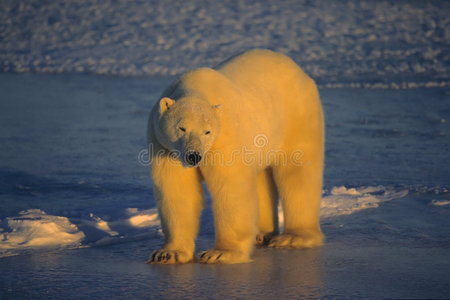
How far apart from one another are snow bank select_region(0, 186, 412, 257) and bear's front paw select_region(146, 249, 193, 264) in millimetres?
582

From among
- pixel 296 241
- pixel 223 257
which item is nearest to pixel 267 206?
pixel 296 241

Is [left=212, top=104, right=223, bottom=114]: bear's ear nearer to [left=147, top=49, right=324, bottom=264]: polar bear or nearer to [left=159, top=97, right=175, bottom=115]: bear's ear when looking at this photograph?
[left=147, top=49, right=324, bottom=264]: polar bear

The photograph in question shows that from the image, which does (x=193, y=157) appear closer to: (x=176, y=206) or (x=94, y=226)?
(x=176, y=206)

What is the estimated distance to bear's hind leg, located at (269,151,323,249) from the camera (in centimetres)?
461

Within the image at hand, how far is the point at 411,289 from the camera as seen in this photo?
3.33 meters

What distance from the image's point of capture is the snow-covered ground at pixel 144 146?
3627 mm

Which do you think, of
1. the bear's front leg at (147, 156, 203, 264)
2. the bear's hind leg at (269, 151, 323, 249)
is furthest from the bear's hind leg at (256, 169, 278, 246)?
the bear's front leg at (147, 156, 203, 264)

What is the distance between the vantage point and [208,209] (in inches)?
217

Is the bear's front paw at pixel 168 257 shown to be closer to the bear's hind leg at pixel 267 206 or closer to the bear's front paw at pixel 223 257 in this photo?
the bear's front paw at pixel 223 257

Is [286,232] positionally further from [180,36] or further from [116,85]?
[180,36]

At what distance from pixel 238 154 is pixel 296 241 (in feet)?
2.93

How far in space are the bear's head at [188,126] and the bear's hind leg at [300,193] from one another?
1.05m

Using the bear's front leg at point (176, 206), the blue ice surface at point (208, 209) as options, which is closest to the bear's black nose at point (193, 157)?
the bear's front leg at point (176, 206)

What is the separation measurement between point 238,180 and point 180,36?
12.8m
